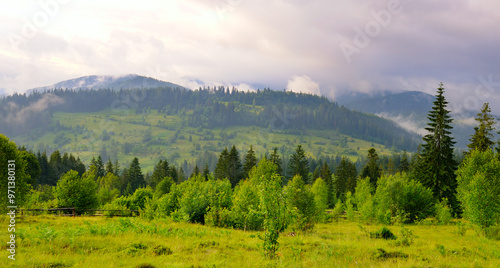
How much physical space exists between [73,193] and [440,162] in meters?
59.4

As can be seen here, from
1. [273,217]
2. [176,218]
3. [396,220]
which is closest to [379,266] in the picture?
[273,217]

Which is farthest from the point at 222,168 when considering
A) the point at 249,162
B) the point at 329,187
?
the point at 329,187

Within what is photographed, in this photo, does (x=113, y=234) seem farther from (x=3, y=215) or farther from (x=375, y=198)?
(x=375, y=198)

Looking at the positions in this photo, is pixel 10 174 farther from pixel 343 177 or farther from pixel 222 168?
pixel 343 177

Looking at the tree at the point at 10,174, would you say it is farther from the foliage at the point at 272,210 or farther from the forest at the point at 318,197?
the foliage at the point at 272,210

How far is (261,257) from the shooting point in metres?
13.1

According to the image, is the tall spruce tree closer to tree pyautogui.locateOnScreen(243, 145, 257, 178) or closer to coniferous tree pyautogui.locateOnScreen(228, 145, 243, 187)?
tree pyautogui.locateOnScreen(243, 145, 257, 178)

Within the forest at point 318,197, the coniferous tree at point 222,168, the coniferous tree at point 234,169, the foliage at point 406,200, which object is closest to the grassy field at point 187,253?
the forest at point 318,197

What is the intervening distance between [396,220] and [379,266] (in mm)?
35010

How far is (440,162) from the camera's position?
44.9 meters

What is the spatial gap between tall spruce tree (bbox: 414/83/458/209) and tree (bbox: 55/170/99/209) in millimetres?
55502

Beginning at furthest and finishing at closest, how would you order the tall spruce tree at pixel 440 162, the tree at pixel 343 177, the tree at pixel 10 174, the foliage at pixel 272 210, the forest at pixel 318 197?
the tree at pixel 343 177 → the tall spruce tree at pixel 440 162 → the tree at pixel 10 174 → the forest at pixel 318 197 → the foliage at pixel 272 210

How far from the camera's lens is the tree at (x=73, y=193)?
4344cm

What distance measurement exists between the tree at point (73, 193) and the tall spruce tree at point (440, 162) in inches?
2185
